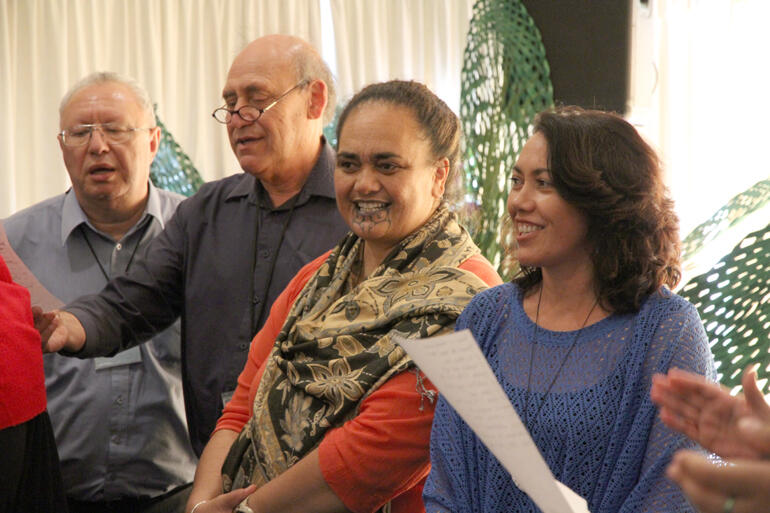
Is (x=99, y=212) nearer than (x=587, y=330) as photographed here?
No

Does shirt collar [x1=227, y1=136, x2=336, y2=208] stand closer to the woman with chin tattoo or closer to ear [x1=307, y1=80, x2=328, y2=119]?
ear [x1=307, y1=80, x2=328, y2=119]

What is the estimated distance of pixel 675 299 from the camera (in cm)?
165

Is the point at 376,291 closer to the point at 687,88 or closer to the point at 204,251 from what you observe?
the point at 204,251

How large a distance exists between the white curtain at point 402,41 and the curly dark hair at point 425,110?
280 cm

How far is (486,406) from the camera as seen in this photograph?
1242 mm

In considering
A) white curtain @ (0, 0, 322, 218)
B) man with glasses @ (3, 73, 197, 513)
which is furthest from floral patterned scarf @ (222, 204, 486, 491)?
white curtain @ (0, 0, 322, 218)

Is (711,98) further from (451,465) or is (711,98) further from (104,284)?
(451,465)

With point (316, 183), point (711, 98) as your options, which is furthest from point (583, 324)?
point (711, 98)

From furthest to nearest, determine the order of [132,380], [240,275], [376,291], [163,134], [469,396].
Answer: [163,134]
[132,380]
[240,275]
[376,291]
[469,396]

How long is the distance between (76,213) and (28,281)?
0.36 m

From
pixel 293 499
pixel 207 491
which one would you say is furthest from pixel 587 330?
pixel 207 491

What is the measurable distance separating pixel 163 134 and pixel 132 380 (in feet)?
Answer: 4.97

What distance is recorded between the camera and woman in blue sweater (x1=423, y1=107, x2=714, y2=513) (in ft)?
5.17

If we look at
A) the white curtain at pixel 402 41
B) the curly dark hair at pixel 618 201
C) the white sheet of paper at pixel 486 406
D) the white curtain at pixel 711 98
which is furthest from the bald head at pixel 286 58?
the white curtain at pixel 711 98
